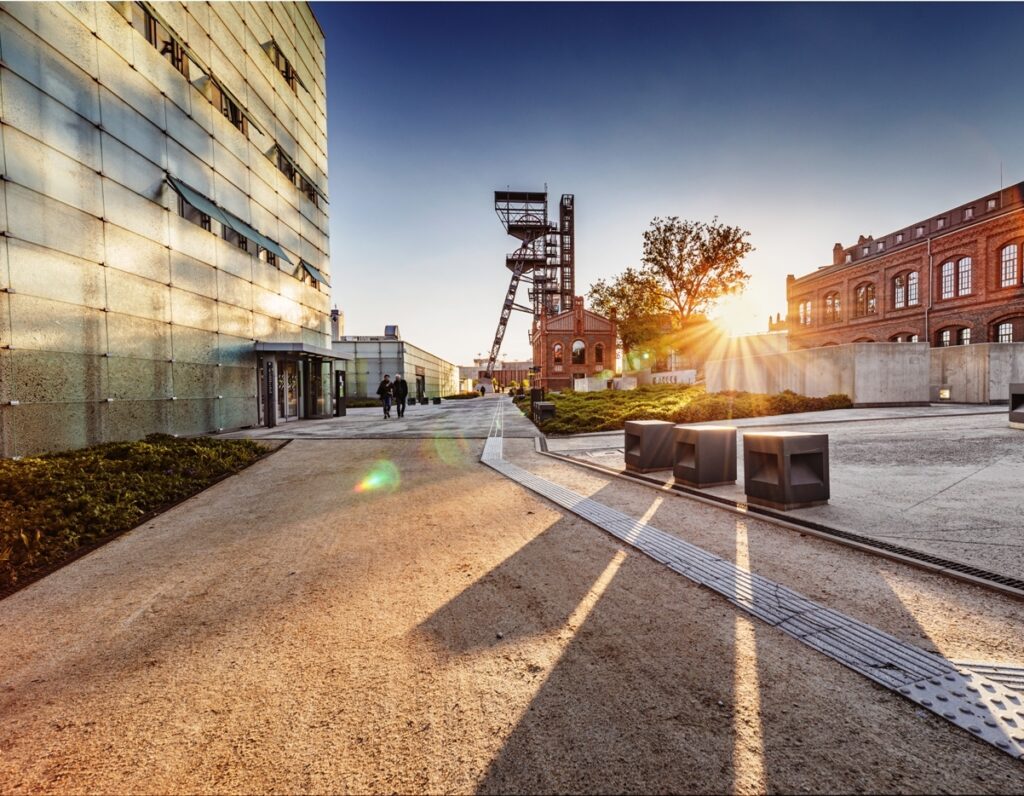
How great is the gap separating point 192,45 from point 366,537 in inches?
Answer: 694

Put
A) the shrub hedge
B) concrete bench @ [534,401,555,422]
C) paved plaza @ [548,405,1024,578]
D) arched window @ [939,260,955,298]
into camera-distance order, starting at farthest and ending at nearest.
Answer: arched window @ [939,260,955,298] < concrete bench @ [534,401,555,422] < the shrub hedge < paved plaza @ [548,405,1024,578]

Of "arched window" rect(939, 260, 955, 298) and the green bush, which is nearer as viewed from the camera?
the green bush

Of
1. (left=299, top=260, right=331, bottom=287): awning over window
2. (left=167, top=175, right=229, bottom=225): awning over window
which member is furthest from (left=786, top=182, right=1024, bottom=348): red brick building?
(left=167, top=175, right=229, bottom=225): awning over window

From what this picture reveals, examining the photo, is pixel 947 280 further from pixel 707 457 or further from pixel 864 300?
pixel 707 457

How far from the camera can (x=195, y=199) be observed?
527 inches

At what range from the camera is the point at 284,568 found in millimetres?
4004

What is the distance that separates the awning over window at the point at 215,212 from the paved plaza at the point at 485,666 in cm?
1225

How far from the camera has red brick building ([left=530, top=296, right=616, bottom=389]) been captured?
2217 inches

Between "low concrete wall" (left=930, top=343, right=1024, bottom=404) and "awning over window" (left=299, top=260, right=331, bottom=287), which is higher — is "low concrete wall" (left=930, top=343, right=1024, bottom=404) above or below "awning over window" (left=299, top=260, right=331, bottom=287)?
below

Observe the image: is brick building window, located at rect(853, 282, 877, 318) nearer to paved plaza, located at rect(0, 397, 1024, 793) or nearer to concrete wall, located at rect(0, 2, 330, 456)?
paved plaza, located at rect(0, 397, 1024, 793)

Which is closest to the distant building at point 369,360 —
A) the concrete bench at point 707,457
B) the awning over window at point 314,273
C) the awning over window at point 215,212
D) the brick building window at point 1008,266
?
the awning over window at point 314,273

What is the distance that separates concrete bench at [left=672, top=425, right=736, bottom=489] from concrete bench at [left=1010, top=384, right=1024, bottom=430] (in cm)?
791

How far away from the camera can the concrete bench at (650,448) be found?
7.32 m

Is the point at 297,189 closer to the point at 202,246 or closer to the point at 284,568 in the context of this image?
the point at 202,246
